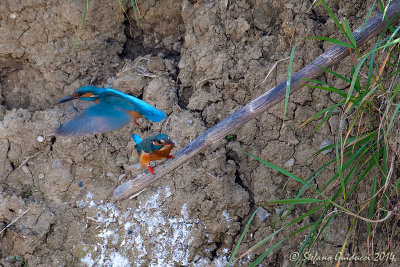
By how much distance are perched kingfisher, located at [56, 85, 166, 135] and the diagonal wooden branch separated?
494mm

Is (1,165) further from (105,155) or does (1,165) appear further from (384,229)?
(384,229)

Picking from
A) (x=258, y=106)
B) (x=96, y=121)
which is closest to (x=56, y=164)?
(x=96, y=121)

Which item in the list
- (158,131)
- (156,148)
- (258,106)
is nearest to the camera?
(258,106)

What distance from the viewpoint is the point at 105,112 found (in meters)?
3.10

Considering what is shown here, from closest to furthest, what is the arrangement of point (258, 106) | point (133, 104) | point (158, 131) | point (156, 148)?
point (258, 106) → point (156, 148) → point (133, 104) → point (158, 131)

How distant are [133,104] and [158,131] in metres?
0.34

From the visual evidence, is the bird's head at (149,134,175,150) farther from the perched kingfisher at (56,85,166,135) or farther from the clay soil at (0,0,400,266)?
the clay soil at (0,0,400,266)

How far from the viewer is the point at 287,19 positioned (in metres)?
3.17

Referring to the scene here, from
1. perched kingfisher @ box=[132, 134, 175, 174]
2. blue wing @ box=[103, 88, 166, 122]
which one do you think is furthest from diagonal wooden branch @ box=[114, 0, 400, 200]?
blue wing @ box=[103, 88, 166, 122]

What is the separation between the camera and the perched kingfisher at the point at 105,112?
2.99 metres

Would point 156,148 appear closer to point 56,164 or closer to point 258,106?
point 258,106

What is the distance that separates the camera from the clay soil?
3086 mm

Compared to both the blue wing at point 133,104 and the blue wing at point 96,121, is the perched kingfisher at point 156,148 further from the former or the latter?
the blue wing at point 96,121

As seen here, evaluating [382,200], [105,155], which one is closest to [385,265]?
[382,200]
